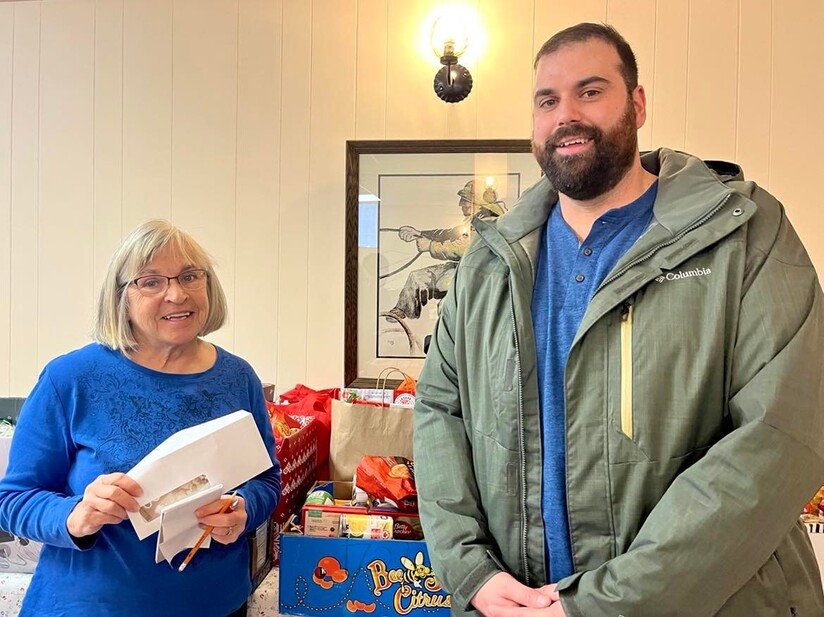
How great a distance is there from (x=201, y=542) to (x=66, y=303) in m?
1.63

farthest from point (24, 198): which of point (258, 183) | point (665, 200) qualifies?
point (665, 200)

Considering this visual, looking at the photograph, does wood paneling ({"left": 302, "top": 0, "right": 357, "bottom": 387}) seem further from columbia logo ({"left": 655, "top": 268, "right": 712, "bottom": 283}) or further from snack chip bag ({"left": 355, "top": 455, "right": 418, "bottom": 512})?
columbia logo ({"left": 655, "top": 268, "right": 712, "bottom": 283})

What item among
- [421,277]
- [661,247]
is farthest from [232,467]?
[421,277]

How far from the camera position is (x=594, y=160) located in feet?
3.31

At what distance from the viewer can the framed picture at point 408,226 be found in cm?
215

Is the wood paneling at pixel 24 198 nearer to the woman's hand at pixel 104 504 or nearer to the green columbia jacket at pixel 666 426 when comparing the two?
the woman's hand at pixel 104 504

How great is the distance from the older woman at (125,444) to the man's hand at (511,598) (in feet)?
1.60

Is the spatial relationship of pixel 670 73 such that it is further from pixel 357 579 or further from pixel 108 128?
pixel 108 128

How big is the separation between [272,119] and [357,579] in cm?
162

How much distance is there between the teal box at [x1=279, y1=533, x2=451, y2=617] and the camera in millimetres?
1299

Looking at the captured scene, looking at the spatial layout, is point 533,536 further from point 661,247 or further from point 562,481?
point 661,247

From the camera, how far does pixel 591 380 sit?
94 centimetres

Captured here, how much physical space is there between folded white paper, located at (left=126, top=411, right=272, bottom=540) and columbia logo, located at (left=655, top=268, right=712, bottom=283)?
2.43 feet

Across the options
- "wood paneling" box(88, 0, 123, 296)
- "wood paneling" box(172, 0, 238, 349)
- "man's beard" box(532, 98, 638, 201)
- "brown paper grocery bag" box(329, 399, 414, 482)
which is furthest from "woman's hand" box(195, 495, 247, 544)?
"wood paneling" box(88, 0, 123, 296)
